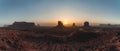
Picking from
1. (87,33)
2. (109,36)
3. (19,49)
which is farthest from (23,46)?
(109,36)

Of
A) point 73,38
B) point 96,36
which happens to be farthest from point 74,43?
point 96,36

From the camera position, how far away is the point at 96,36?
8131 centimetres

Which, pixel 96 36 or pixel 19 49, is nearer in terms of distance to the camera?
pixel 19 49

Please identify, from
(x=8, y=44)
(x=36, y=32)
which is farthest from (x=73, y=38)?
(x=8, y=44)

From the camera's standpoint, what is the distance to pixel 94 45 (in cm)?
7681

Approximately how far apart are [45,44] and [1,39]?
14564 mm

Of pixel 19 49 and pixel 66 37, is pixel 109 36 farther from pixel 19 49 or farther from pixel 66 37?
pixel 19 49

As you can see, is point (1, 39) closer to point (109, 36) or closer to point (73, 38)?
point (73, 38)

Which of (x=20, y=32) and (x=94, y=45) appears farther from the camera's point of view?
(x=20, y=32)

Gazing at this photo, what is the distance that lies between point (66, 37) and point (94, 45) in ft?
32.0

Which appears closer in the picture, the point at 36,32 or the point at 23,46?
the point at 23,46

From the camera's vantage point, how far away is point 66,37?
80.6 m

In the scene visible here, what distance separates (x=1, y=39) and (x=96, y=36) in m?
31.1

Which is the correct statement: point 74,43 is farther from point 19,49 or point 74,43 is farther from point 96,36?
point 19,49
